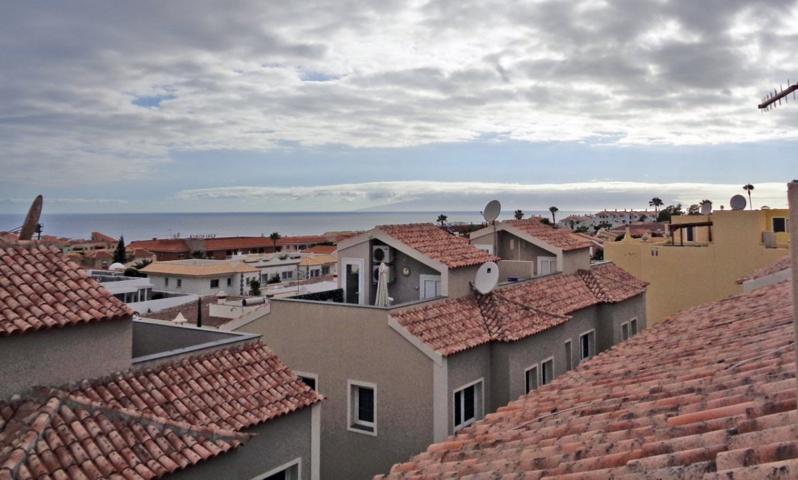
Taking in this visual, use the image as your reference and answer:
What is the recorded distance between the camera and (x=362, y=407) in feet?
52.6

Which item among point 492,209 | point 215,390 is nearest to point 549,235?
point 492,209

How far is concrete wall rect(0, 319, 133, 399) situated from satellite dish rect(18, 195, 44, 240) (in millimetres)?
2793

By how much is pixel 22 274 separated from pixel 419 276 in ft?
37.0

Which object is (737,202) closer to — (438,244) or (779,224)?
(779,224)

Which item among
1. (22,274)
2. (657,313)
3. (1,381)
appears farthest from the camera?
(657,313)

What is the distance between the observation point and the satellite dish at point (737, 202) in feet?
101

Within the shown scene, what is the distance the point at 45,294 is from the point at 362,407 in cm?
910

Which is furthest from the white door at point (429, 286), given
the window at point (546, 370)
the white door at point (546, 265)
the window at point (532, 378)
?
the white door at point (546, 265)

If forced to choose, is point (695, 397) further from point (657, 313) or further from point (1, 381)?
point (657, 313)

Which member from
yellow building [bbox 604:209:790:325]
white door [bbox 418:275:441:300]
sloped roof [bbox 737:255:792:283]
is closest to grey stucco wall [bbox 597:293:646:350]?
sloped roof [bbox 737:255:792:283]

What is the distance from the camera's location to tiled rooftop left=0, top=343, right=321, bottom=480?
7.35 meters

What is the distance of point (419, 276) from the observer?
60.3 ft

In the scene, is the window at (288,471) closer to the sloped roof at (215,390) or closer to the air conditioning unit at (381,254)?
the sloped roof at (215,390)

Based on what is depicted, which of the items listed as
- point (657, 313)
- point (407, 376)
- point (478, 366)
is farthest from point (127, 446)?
point (657, 313)
